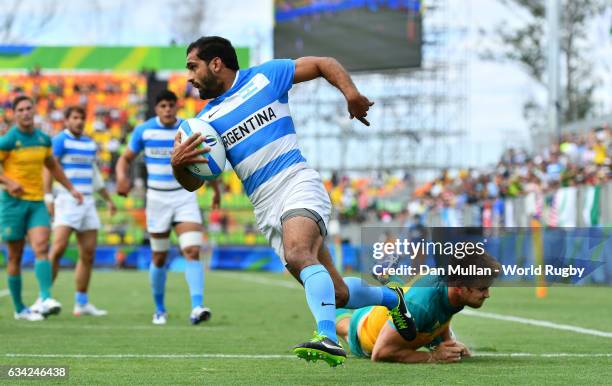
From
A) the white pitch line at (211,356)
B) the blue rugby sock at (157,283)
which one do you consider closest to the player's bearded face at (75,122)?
the blue rugby sock at (157,283)

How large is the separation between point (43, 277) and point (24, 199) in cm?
92

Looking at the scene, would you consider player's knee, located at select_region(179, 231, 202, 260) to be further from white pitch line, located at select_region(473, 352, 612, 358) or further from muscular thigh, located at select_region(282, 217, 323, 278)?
muscular thigh, located at select_region(282, 217, 323, 278)

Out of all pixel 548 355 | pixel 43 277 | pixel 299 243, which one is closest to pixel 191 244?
pixel 43 277

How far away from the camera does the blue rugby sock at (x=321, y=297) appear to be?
6508mm

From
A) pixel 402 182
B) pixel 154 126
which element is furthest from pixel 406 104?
pixel 154 126

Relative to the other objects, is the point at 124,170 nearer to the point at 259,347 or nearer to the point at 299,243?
the point at 259,347

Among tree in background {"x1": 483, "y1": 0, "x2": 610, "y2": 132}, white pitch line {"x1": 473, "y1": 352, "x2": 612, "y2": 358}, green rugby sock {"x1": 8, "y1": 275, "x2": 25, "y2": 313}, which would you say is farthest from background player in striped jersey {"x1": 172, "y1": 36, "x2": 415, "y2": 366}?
tree in background {"x1": 483, "y1": 0, "x2": 610, "y2": 132}

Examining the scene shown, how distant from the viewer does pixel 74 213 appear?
44.6 ft

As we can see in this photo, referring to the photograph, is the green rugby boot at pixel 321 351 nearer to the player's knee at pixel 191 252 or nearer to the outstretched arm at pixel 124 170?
the player's knee at pixel 191 252

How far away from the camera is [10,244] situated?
484 inches

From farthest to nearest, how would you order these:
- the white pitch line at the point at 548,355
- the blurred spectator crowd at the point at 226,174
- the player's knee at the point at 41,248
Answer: the blurred spectator crowd at the point at 226,174 → the player's knee at the point at 41,248 → the white pitch line at the point at 548,355

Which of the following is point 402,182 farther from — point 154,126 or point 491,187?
point 154,126

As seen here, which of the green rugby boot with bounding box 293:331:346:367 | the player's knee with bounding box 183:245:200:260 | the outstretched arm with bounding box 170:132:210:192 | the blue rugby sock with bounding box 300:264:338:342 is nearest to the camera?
the green rugby boot with bounding box 293:331:346:367

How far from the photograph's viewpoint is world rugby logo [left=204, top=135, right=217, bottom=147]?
6910 millimetres
